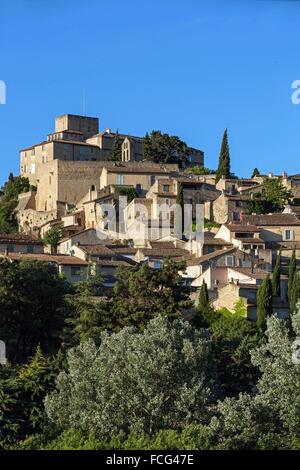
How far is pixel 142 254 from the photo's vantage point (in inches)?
2357

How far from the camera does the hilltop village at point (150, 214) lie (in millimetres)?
56281

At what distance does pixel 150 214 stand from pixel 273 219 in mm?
7204

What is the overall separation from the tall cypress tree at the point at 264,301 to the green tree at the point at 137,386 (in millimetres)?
13002

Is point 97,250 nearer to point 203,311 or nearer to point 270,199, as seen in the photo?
point 203,311

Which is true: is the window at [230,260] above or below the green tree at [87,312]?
above

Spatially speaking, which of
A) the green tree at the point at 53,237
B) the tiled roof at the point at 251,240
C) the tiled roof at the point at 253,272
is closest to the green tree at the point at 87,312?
the tiled roof at the point at 253,272

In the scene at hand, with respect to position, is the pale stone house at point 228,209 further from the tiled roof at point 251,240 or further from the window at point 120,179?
the window at point 120,179

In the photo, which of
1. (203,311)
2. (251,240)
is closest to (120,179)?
(251,240)

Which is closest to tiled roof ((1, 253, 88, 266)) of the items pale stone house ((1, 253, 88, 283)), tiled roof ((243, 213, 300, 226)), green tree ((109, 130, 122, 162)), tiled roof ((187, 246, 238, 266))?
pale stone house ((1, 253, 88, 283))

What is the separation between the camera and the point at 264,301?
48.9 metres

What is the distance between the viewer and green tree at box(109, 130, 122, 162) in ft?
269

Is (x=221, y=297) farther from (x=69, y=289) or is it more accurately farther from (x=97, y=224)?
(x=97, y=224)
